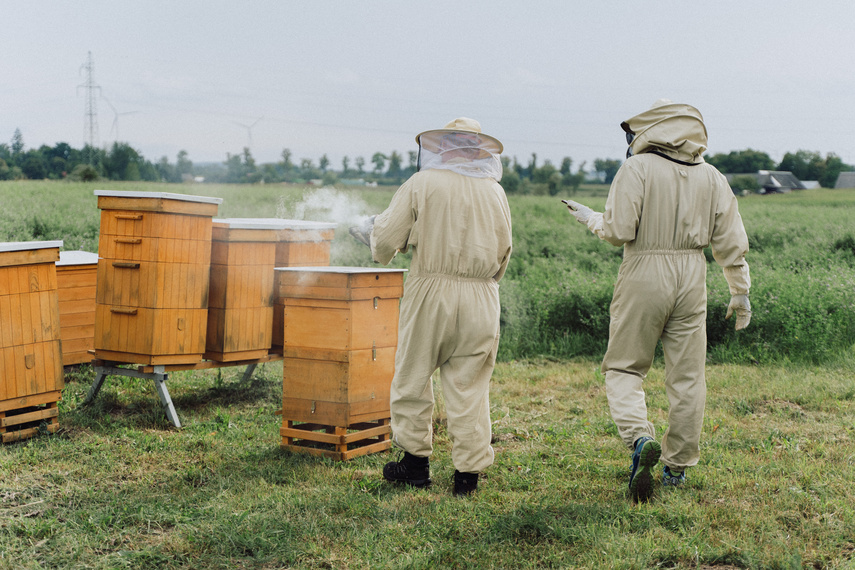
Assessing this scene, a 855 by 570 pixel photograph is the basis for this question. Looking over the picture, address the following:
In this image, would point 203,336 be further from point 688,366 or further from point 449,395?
point 688,366

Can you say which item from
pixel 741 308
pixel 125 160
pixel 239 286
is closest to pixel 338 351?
pixel 239 286

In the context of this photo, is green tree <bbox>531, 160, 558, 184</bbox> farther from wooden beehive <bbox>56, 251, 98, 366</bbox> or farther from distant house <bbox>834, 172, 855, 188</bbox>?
wooden beehive <bbox>56, 251, 98, 366</bbox>

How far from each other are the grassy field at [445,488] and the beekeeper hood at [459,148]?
1738 millimetres

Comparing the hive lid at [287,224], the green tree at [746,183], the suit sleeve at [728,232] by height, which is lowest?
the hive lid at [287,224]

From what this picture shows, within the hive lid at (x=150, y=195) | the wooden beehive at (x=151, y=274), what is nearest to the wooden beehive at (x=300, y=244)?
the wooden beehive at (x=151, y=274)

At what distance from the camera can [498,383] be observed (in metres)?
6.59

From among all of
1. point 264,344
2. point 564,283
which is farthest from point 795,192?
point 264,344

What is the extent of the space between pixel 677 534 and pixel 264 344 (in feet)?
10.9

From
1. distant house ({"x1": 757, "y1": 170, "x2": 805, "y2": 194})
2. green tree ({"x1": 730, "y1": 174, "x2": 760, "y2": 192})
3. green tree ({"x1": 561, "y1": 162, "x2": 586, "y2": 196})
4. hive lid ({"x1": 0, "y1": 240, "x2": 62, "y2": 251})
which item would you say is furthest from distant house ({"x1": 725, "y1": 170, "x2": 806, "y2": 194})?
hive lid ({"x1": 0, "y1": 240, "x2": 62, "y2": 251})

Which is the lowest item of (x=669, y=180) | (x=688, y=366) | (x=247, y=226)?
(x=688, y=366)

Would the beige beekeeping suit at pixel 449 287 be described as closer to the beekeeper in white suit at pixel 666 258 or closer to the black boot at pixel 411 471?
the black boot at pixel 411 471

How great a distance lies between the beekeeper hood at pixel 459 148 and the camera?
3.77 meters

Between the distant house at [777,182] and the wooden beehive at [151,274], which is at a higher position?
the distant house at [777,182]

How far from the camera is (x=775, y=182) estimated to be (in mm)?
35031
